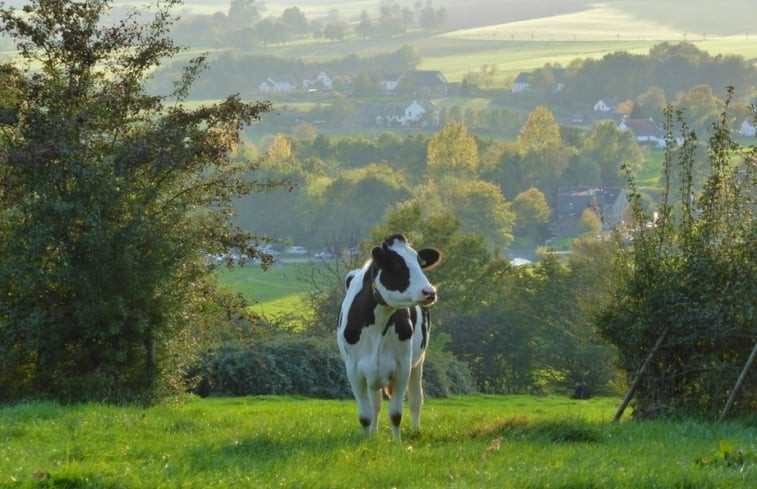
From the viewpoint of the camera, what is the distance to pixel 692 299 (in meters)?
17.6

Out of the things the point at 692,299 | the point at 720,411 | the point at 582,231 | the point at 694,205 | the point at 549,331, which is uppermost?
the point at 694,205

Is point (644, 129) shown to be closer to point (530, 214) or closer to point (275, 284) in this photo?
point (530, 214)

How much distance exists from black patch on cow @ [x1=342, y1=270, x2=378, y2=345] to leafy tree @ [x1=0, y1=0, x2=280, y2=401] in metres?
5.45

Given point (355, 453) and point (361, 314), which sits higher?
point (361, 314)

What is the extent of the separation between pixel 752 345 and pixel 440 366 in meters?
26.9

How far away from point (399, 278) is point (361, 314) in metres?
0.95

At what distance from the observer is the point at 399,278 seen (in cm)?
1334

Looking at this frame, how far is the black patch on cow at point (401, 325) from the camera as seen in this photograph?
45.6 ft

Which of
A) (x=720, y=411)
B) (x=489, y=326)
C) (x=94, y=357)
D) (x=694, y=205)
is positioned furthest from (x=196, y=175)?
(x=489, y=326)

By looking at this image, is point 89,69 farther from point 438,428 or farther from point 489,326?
point 489,326

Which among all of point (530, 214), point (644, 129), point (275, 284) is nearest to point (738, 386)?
point (275, 284)

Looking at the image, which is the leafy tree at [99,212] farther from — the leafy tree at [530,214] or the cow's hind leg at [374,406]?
the leafy tree at [530,214]

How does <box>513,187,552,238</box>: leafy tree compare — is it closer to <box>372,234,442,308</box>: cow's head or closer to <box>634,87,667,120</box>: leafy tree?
<box>634,87,667,120</box>: leafy tree

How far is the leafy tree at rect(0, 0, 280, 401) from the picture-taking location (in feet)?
60.8
